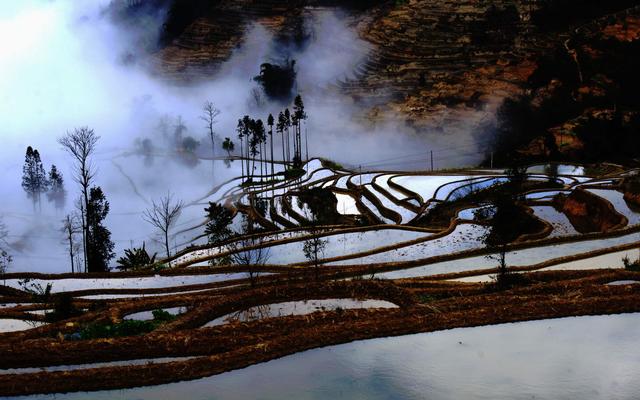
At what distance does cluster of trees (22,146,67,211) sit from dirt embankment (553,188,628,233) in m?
66.8

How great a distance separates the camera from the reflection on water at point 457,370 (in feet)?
28.7

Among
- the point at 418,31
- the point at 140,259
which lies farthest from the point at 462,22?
the point at 140,259

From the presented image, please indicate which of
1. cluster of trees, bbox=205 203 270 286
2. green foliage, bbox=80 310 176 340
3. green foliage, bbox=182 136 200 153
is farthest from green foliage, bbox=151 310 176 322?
green foliage, bbox=182 136 200 153

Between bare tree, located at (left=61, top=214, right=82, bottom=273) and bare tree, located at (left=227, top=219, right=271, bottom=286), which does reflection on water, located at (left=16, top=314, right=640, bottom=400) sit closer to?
bare tree, located at (left=227, top=219, right=271, bottom=286)

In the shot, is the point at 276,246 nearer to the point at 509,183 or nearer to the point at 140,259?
the point at 140,259

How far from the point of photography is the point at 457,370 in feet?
31.2

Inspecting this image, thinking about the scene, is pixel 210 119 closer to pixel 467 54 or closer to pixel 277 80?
pixel 277 80

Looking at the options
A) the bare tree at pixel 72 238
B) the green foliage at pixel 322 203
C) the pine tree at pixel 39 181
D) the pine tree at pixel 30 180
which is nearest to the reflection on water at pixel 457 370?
the green foliage at pixel 322 203

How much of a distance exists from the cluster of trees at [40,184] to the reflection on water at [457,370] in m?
73.4

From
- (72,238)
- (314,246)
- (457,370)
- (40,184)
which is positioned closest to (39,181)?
(40,184)

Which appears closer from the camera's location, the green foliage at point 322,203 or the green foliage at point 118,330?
the green foliage at point 118,330

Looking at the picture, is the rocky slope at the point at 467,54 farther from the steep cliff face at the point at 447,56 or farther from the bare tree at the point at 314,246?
the bare tree at the point at 314,246

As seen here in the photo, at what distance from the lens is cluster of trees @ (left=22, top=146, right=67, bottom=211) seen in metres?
73.7

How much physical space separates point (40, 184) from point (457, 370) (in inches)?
3129
